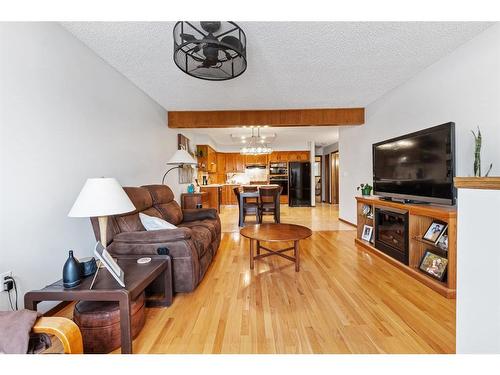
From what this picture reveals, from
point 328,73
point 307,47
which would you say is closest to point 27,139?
point 307,47

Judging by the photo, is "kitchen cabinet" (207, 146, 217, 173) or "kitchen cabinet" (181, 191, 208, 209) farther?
"kitchen cabinet" (207, 146, 217, 173)

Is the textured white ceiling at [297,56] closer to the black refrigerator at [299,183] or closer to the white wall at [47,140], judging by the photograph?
the white wall at [47,140]

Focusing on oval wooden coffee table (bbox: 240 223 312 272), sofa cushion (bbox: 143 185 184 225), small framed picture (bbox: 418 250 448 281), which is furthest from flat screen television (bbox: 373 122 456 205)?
sofa cushion (bbox: 143 185 184 225)

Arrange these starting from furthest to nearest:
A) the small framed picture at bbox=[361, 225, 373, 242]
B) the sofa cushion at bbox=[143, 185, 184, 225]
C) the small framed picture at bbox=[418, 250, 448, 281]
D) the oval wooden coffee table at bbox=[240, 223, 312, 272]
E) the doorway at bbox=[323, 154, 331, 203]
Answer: the doorway at bbox=[323, 154, 331, 203] < the small framed picture at bbox=[361, 225, 373, 242] < the sofa cushion at bbox=[143, 185, 184, 225] < the oval wooden coffee table at bbox=[240, 223, 312, 272] < the small framed picture at bbox=[418, 250, 448, 281]

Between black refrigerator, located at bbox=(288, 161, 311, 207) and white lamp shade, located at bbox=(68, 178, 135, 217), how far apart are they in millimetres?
7140

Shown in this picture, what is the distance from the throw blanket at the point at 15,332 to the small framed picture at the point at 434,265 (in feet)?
9.90

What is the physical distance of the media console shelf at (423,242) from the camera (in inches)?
76.1

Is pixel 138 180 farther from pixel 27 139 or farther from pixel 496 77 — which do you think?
pixel 496 77

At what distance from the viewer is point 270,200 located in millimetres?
5129

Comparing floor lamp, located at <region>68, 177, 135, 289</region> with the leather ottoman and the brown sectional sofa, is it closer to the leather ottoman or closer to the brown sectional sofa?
the brown sectional sofa

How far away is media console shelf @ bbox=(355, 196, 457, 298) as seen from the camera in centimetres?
193

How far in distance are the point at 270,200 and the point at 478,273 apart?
428cm

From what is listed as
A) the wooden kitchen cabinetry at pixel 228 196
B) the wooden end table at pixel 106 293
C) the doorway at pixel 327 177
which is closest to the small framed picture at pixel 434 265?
the wooden end table at pixel 106 293
